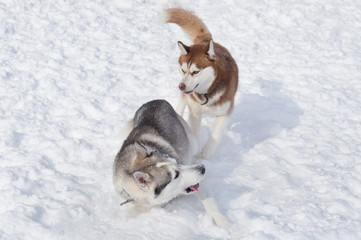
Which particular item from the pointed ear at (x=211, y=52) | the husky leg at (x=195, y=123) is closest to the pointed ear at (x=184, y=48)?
the pointed ear at (x=211, y=52)

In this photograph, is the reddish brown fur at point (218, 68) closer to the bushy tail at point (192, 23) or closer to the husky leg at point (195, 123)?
the husky leg at point (195, 123)

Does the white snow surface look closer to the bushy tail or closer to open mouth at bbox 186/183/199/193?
open mouth at bbox 186/183/199/193

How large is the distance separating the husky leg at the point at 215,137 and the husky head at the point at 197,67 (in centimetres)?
58

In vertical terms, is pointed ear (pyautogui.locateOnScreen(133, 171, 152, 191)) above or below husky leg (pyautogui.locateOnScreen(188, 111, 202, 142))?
above

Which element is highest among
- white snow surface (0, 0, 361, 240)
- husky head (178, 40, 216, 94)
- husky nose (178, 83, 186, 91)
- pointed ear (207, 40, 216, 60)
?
pointed ear (207, 40, 216, 60)

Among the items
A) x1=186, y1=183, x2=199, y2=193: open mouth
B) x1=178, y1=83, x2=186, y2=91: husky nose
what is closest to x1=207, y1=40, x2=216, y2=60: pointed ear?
x1=178, y1=83, x2=186, y2=91: husky nose

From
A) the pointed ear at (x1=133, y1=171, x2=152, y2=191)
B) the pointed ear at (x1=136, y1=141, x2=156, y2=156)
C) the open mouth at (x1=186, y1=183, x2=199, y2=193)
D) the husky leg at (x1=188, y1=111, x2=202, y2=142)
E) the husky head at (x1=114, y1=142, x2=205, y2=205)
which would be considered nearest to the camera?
the pointed ear at (x1=133, y1=171, x2=152, y2=191)

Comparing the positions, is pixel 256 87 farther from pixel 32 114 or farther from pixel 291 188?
pixel 32 114

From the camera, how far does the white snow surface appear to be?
4.56 m

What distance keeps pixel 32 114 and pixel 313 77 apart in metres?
4.56

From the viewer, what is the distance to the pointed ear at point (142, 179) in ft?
13.3

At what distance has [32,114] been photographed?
6.30 meters

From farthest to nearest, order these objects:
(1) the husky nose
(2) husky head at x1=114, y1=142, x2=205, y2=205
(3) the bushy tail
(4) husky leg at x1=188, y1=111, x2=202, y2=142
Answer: (3) the bushy tail → (4) husky leg at x1=188, y1=111, x2=202, y2=142 → (1) the husky nose → (2) husky head at x1=114, y1=142, x2=205, y2=205

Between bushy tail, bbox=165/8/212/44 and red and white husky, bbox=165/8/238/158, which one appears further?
bushy tail, bbox=165/8/212/44
